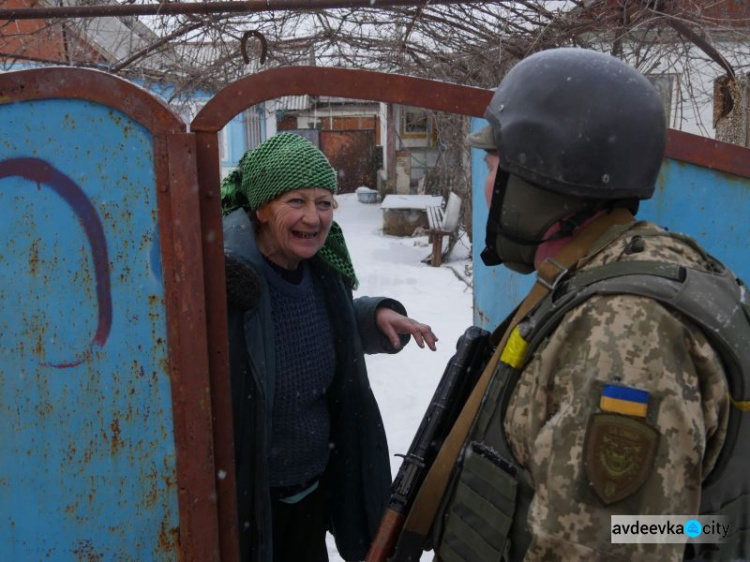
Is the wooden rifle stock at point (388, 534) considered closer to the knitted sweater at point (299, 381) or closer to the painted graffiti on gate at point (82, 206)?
the knitted sweater at point (299, 381)

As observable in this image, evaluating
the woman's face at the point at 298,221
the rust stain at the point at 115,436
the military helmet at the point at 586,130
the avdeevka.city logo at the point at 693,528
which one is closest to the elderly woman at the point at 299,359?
the woman's face at the point at 298,221

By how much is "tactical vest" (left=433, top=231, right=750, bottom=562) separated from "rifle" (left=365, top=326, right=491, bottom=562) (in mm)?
181

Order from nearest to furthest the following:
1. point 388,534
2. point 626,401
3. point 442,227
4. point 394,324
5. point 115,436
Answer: point 626,401
point 388,534
point 115,436
point 394,324
point 442,227

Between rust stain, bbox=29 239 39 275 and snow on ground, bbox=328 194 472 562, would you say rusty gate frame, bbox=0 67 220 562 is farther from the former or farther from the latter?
snow on ground, bbox=328 194 472 562

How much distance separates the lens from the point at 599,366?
0.98 metres

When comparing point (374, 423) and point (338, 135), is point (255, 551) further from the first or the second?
point (338, 135)

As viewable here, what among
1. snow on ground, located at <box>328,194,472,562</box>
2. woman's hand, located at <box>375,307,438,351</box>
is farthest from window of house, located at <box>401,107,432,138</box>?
woman's hand, located at <box>375,307,438,351</box>

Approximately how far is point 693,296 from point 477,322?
5.73 ft

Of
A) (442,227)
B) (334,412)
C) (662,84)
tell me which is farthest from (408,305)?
(334,412)

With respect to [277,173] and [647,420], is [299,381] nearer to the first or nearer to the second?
[277,173]

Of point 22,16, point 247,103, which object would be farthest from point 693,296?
point 22,16

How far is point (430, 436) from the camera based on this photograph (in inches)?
58.8

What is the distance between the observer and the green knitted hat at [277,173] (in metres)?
1.88

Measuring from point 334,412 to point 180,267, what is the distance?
2.84 ft
